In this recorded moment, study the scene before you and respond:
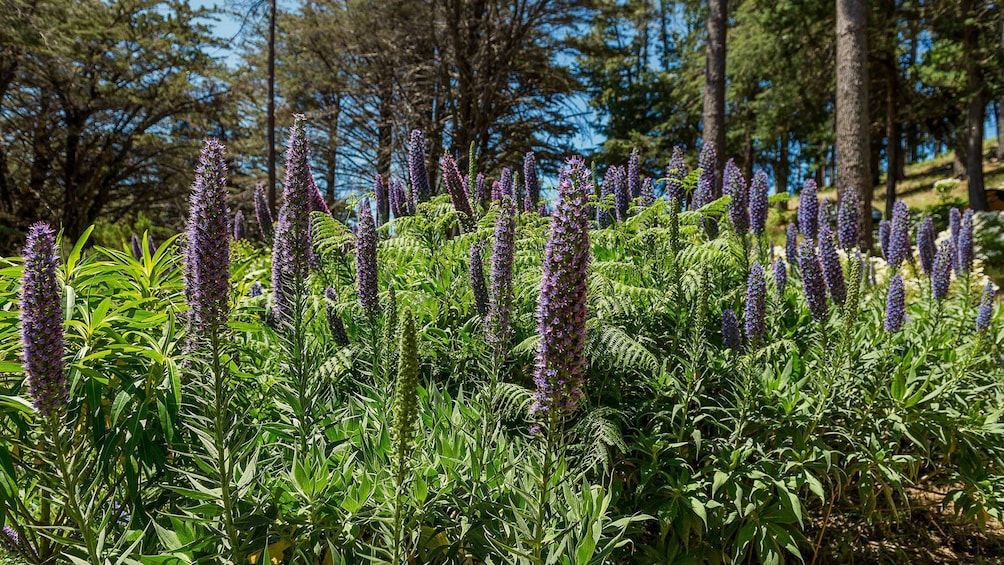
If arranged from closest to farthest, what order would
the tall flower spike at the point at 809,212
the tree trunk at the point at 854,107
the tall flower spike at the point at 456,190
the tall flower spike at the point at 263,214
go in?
the tall flower spike at the point at 456,190
the tall flower spike at the point at 809,212
the tall flower spike at the point at 263,214
the tree trunk at the point at 854,107

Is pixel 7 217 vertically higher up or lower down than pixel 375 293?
higher up

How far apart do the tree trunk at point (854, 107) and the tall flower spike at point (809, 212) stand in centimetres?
524

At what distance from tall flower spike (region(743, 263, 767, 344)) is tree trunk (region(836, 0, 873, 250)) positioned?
6.81 metres

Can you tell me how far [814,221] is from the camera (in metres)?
3.92

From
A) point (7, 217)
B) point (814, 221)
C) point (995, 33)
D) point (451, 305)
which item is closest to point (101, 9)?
point (7, 217)

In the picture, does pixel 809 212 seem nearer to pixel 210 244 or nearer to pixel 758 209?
pixel 758 209

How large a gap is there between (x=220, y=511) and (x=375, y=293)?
1.20m

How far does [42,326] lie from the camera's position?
1526 millimetres

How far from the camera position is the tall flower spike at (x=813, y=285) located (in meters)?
2.82

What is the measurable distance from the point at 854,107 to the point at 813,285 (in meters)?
7.56

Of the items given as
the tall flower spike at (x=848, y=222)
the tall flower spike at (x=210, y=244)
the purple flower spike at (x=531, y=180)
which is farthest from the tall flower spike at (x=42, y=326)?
the tall flower spike at (x=848, y=222)

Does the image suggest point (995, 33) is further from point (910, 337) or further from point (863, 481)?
point (863, 481)

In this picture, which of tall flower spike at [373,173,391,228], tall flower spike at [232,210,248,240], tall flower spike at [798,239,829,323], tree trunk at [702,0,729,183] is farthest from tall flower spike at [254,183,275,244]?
tree trunk at [702,0,729,183]

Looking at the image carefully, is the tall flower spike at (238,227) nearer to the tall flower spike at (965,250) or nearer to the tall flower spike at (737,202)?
the tall flower spike at (737,202)
